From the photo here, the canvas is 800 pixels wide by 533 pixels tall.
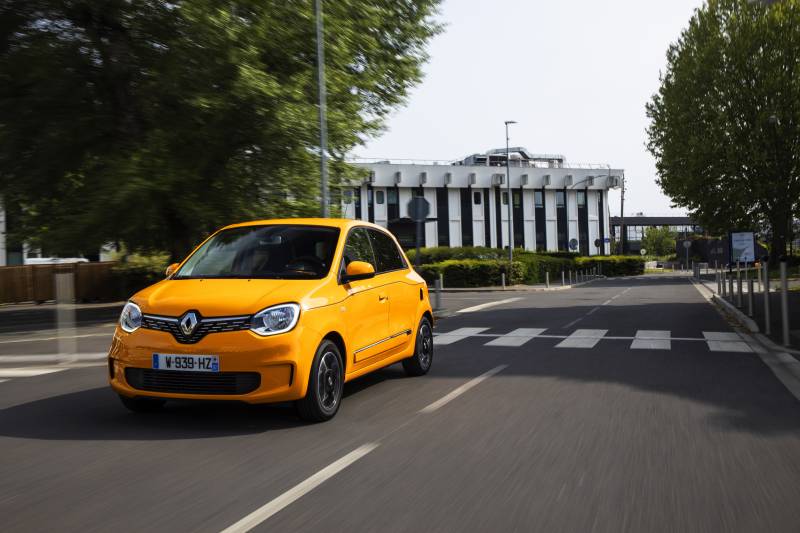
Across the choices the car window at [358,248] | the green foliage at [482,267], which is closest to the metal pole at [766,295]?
the car window at [358,248]

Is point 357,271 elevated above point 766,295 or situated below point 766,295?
above

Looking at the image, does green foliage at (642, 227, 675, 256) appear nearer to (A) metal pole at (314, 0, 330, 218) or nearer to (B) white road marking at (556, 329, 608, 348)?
(A) metal pole at (314, 0, 330, 218)

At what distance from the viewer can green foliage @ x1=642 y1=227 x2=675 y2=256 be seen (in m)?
132

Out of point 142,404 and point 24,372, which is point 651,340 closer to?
point 142,404

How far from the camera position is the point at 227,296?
5.86 m

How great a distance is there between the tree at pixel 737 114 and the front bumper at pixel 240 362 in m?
36.4

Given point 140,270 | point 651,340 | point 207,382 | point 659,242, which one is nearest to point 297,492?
point 207,382

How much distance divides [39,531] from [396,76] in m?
18.5

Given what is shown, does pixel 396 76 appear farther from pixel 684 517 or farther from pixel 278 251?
pixel 684 517

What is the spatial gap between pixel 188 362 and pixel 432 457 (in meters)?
1.95

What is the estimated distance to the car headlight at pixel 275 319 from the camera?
5672 millimetres

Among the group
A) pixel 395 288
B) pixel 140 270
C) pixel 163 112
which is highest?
pixel 163 112

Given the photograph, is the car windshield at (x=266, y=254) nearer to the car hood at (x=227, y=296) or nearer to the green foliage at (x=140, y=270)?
the car hood at (x=227, y=296)

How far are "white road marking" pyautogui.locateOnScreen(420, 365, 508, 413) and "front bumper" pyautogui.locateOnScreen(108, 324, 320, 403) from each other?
1.37 metres
